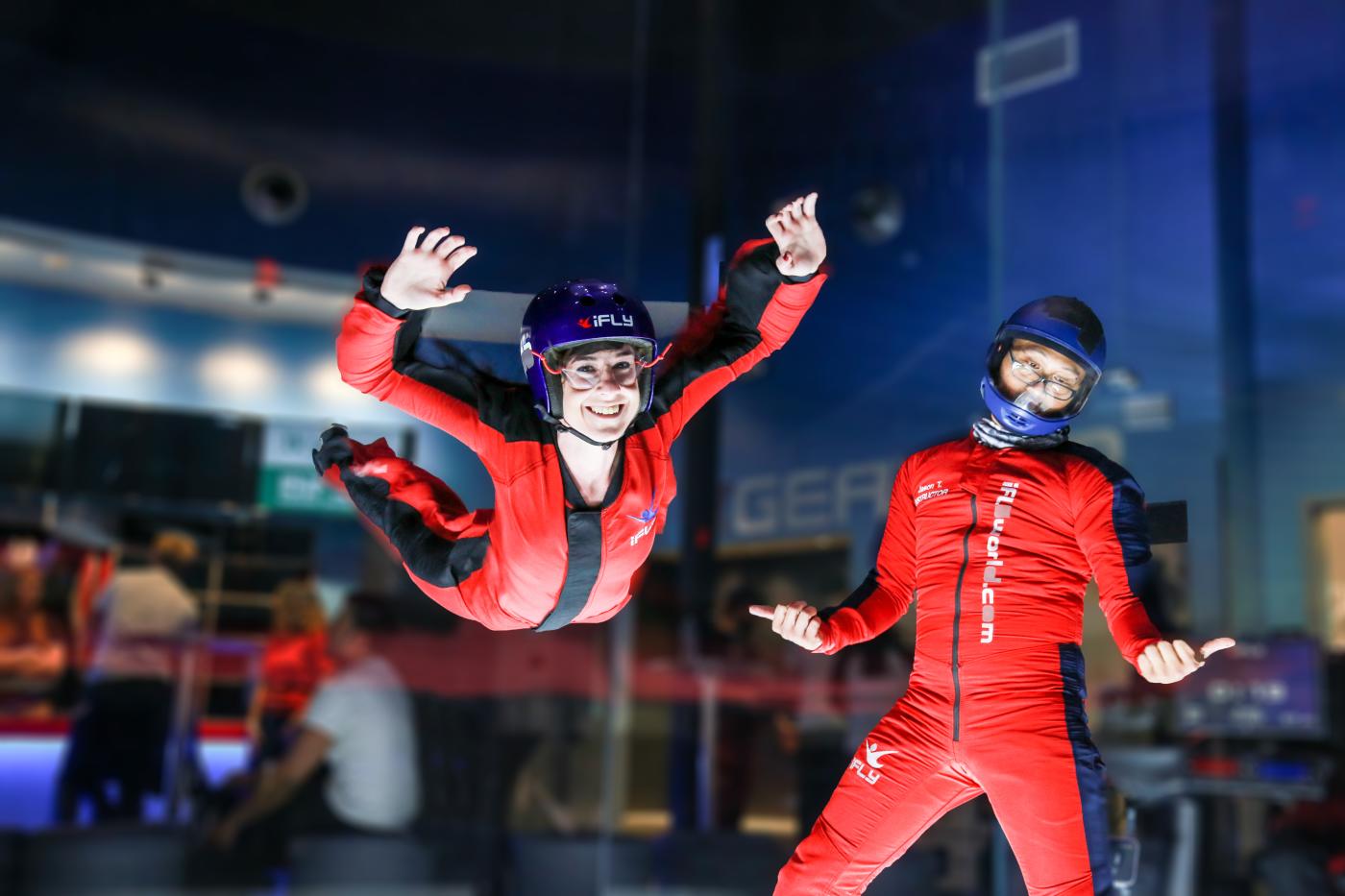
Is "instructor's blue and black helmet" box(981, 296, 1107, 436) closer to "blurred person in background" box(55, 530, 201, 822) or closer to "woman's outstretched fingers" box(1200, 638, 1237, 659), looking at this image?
"woman's outstretched fingers" box(1200, 638, 1237, 659)

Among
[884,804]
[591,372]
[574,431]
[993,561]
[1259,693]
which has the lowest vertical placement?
[884,804]

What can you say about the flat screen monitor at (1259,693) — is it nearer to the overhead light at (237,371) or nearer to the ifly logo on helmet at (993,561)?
the ifly logo on helmet at (993,561)

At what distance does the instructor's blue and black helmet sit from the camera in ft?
7.27

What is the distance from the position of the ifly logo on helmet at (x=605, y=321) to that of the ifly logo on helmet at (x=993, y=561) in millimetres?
Result: 778

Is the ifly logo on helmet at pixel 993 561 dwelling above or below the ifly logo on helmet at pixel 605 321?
below

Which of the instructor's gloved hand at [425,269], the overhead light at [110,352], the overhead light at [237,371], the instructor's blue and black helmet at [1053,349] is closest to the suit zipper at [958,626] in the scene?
the instructor's blue and black helmet at [1053,349]

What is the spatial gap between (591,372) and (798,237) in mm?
521

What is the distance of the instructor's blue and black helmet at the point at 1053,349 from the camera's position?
87.2 inches

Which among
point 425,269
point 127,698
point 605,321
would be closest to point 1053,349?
point 605,321

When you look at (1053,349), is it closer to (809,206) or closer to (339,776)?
(809,206)

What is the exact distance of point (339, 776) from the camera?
569 centimetres

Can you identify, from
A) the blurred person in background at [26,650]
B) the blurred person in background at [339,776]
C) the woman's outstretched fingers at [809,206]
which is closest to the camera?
the woman's outstretched fingers at [809,206]

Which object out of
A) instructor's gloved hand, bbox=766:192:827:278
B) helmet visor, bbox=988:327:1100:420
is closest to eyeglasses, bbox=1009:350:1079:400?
helmet visor, bbox=988:327:1100:420

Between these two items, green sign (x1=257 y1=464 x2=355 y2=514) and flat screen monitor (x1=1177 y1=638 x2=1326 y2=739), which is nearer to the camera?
flat screen monitor (x1=1177 y1=638 x2=1326 y2=739)
